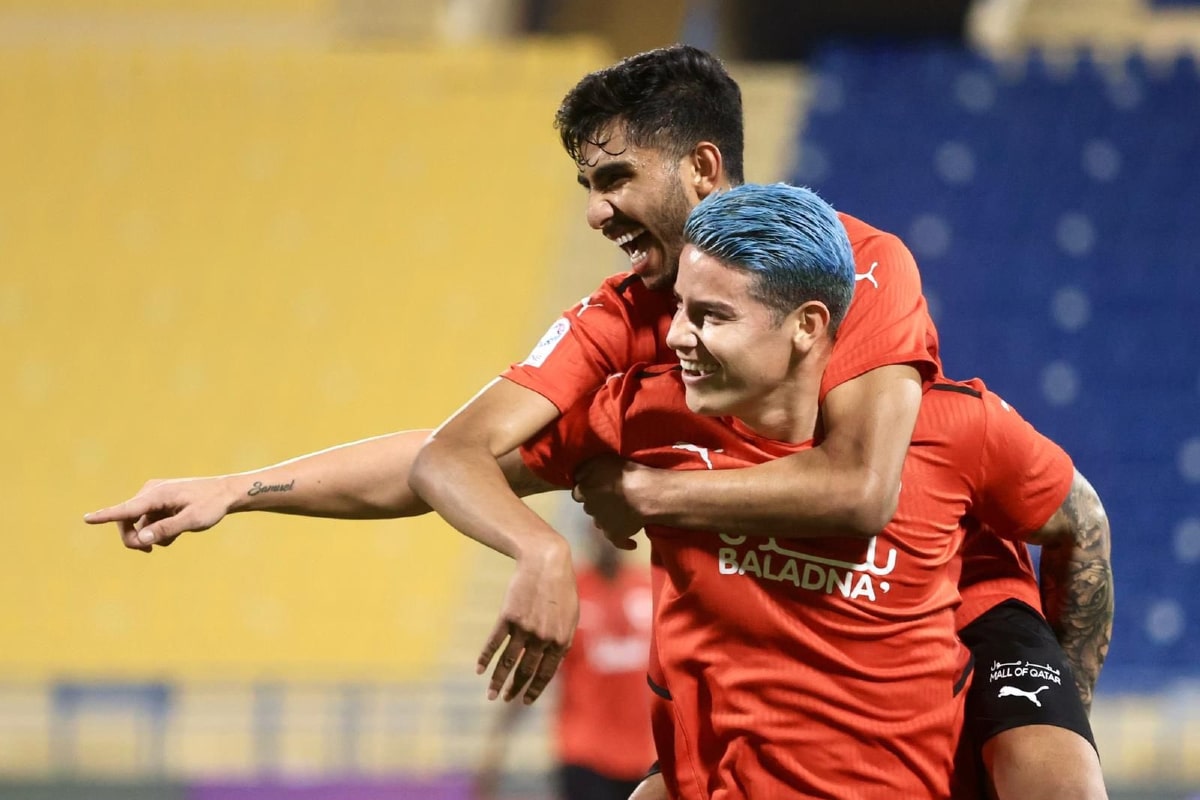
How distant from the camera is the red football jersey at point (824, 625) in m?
3.02

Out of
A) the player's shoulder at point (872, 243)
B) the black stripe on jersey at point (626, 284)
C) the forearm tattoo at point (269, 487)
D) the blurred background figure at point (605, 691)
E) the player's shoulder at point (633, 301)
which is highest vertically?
the player's shoulder at point (872, 243)

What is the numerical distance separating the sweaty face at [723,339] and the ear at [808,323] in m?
0.02

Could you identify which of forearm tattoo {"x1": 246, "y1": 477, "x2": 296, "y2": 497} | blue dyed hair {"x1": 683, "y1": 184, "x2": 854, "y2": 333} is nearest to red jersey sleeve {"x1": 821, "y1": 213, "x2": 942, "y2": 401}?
blue dyed hair {"x1": 683, "y1": 184, "x2": 854, "y2": 333}

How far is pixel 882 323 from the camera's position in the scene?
311 cm

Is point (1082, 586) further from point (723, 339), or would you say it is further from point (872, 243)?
point (723, 339)

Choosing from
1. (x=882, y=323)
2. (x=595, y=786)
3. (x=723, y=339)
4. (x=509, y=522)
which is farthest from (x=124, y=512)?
(x=595, y=786)

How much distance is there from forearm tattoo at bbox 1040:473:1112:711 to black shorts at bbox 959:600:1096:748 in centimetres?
13

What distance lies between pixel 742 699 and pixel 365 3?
14.9 m

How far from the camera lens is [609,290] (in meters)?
3.52

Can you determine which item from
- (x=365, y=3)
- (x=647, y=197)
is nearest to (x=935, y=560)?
(x=647, y=197)

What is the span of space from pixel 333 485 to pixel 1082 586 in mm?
1582

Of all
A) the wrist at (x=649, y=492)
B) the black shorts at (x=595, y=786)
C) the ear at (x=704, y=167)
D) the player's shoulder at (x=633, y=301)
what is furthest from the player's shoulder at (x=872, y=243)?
the black shorts at (x=595, y=786)

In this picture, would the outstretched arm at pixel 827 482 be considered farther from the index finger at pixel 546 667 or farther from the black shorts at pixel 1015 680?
the black shorts at pixel 1015 680

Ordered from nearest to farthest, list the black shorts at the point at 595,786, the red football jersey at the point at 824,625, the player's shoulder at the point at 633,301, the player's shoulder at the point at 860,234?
the red football jersey at the point at 824,625, the player's shoulder at the point at 860,234, the player's shoulder at the point at 633,301, the black shorts at the point at 595,786
